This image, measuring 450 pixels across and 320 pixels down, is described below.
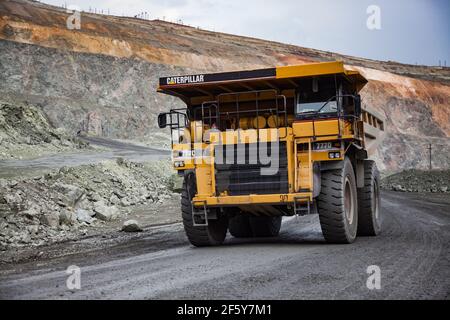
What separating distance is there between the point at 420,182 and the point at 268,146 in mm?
31562

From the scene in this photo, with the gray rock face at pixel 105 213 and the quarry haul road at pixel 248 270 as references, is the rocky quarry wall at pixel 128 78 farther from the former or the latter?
the quarry haul road at pixel 248 270

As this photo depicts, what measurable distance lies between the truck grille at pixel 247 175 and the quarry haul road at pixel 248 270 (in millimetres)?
979

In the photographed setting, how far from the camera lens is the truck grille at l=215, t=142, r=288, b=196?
10.0 m

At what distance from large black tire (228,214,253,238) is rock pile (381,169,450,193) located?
2416cm

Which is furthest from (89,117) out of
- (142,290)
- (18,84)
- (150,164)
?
(142,290)

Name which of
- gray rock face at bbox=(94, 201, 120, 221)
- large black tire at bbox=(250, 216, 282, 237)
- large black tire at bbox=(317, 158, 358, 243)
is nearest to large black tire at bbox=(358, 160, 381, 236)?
large black tire at bbox=(317, 158, 358, 243)

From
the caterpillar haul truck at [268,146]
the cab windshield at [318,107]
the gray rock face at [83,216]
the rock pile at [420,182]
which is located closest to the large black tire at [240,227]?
the caterpillar haul truck at [268,146]

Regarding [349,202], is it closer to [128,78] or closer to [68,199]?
[68,199]

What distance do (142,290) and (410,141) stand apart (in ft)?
228

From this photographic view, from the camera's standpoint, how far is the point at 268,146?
33.0 feet

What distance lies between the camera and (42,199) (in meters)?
15.9

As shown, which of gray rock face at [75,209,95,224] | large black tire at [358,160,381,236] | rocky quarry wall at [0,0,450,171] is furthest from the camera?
rocky quarry wall at [0,0,450,171]

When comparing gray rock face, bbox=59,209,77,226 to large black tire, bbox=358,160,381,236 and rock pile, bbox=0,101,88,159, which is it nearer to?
large black tire, bbox=358,160,381,236

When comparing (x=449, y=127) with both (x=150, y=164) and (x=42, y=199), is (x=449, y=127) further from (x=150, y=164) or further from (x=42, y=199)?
(x=42, y=199)
